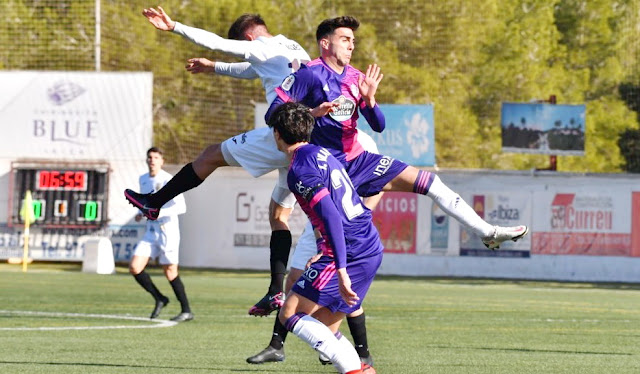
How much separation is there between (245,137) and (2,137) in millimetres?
29221

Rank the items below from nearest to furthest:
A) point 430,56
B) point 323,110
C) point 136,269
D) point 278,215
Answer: point 323,110 → point 278,215 → point 136,269 → point 430,56

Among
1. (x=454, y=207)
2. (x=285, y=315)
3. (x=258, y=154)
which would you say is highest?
(x=258, y=154)

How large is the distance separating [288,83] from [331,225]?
247 cm

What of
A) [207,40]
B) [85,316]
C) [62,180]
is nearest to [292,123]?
[207,40]

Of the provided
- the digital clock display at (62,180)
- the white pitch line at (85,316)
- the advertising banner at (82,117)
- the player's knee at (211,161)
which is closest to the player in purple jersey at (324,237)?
the player's knee at (211,161)

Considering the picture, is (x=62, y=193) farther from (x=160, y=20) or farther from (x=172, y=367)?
(x=160, y=20)

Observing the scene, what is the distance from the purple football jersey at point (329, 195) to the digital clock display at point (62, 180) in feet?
94.6

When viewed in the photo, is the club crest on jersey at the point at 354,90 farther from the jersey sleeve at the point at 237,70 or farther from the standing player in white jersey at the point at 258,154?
the jersey sleeve at the point at 237,70

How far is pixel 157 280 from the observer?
2950 centimetres

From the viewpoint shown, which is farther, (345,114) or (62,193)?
(62,193)

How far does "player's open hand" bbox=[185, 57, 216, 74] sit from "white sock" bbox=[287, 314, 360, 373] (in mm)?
3429

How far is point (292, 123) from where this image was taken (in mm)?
8844

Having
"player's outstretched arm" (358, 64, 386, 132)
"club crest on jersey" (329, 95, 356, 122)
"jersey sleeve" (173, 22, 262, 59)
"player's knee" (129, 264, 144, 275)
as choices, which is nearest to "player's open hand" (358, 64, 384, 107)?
"player's outstretched arm" (358, 64, 386, 132)

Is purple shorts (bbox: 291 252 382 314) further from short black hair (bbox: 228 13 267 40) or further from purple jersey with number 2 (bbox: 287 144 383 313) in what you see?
short black hair (bbox: 228 13 267 40)
